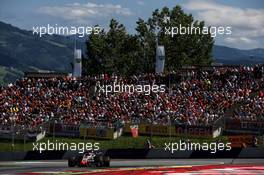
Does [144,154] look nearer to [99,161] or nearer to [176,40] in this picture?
[99,161]

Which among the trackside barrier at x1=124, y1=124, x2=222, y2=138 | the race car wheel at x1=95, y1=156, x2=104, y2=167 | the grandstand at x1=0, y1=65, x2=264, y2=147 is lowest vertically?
the race car wheel at x1=95, y1=156, x2=104, y2=167

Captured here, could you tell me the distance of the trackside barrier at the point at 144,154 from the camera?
105 feet

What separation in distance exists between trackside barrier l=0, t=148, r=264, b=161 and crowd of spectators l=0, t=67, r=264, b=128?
2.49m

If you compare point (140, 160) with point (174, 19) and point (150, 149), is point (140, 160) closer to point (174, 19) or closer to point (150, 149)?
point (150, 149)

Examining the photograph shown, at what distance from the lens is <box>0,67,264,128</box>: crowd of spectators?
36.1 m

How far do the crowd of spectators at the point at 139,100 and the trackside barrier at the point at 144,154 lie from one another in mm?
2493

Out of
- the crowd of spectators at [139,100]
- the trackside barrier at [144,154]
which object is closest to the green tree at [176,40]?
the crowd of spectators at [139,100]

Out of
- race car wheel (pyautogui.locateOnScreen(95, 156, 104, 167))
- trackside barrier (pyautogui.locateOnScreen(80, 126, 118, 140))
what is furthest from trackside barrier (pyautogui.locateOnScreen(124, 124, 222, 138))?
race car wheel (pyautogui.locateOnScreen(95, 156, 104, 167))

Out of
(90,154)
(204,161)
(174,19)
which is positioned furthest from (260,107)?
(174,19)

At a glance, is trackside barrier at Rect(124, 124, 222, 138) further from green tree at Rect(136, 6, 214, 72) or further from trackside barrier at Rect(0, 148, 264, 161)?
green tree at Rect(136, 6, 214, 72)

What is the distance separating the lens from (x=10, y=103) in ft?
138

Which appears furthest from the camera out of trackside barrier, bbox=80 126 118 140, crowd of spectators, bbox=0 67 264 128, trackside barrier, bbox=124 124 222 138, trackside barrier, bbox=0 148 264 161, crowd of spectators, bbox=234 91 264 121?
crowd of spectators, bbox=0 67 264 128

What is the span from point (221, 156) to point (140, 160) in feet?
15.1

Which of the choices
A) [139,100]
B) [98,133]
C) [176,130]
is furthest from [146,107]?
[98,133]
